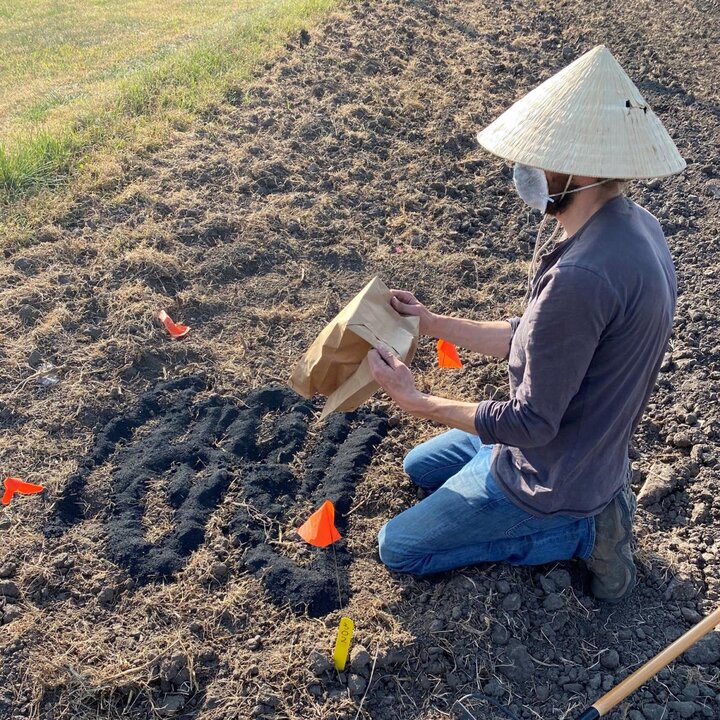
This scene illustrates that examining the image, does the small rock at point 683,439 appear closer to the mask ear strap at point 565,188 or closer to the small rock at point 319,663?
the mask ear strap at point 565,188

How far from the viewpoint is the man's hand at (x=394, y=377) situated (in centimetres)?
269

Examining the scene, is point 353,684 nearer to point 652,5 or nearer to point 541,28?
point 541,28

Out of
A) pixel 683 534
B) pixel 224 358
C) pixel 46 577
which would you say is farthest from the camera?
pixel 224 358

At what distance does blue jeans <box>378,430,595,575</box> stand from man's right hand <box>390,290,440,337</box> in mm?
565

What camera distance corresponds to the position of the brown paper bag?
283 centimetres

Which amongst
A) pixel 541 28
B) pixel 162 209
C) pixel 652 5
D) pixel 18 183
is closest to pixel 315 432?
pixel 162 209

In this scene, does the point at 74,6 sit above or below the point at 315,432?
above

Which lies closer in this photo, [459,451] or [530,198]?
[530,198]

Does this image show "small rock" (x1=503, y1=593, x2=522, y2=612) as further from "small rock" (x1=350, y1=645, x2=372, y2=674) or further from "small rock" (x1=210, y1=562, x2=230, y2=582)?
"small rock" (x1=210, y1=562, x2=230, y2=582)

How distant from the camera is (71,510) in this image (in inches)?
130

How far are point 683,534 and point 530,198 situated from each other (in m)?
1.70

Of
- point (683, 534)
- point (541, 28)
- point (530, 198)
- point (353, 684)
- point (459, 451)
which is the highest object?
point (530, 198)

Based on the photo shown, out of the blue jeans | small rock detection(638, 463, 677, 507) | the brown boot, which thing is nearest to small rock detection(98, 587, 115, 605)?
the blue jeans

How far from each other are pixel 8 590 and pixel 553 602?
2.13 m
